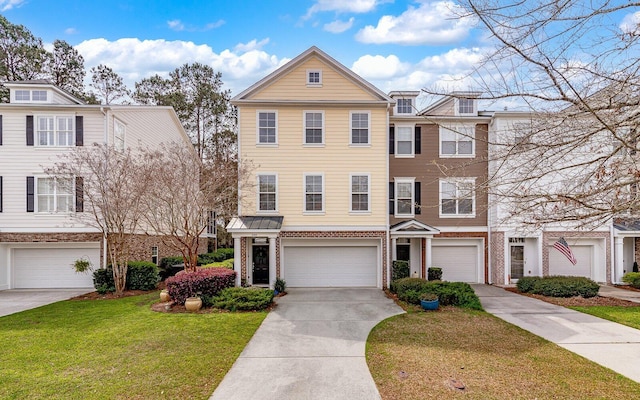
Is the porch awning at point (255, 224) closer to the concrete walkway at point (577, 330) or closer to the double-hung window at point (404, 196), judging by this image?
the double-hung window at point (404, 196)

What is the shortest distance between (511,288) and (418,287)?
6.21 meters

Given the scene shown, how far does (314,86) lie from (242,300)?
971cm

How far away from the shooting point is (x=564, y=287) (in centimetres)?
1356

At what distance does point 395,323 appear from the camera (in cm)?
984

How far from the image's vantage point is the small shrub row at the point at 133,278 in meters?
14.8

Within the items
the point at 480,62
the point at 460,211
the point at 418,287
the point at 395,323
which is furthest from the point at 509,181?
the point at 460,211

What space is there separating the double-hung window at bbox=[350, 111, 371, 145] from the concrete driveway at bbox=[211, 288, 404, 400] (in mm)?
7080

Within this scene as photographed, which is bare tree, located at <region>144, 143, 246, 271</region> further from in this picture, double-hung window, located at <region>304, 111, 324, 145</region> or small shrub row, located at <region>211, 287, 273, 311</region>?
double-hung window, located at <region>304, 111, 324, 145</region>

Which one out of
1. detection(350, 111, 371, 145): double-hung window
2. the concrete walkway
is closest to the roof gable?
detection(350, 111, 371, 145): double-hung window

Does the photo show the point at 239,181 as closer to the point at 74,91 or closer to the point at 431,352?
the point at 431,352

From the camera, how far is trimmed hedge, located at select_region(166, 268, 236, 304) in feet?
38.3

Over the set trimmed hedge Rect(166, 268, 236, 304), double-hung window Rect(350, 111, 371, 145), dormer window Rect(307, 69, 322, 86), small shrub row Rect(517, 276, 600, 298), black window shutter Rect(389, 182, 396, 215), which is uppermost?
dormer window Rect(307, 69, 322, 86)

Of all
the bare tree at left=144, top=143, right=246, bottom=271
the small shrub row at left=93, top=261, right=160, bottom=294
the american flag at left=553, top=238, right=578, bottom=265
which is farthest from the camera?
the american flag at left=553, top=238, right=578, bottom=265

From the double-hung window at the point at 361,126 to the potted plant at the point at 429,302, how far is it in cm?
724
